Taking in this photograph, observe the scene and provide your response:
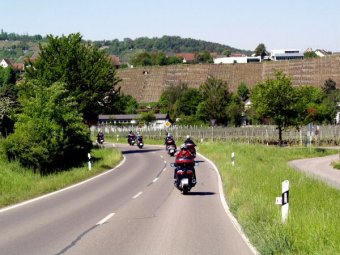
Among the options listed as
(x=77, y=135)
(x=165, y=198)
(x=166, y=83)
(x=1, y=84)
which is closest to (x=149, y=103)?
(x=166, y=83)

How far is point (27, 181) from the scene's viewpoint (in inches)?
949

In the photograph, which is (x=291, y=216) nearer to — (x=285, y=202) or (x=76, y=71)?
(x=285, y=202)

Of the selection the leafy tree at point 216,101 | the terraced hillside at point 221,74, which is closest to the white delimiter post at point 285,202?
the leafy tree at point 216,101

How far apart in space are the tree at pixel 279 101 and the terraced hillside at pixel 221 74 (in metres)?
108

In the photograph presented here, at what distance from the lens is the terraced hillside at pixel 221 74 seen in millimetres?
167000

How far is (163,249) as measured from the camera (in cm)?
984

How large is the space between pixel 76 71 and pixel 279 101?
19.2 meters

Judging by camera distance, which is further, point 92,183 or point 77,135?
point 77,135

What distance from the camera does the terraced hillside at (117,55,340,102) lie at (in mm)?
167000

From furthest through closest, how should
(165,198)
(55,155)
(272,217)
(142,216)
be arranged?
(55,155) < (165,198) < (142,216) < (272,217)

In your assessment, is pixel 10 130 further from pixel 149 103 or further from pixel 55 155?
pixel 149 103

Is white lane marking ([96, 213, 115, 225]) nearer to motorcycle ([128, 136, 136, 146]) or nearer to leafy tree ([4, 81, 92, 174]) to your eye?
leafy tree ([4, 81, 92, 174])

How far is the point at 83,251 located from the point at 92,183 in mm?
15622

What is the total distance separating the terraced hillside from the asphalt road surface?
482ft
